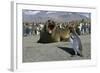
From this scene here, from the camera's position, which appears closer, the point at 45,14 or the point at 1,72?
the point at 1,72

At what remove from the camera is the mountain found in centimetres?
158

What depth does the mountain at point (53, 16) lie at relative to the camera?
5.19 feet

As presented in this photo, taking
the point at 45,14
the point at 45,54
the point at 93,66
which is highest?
the point at 45,14

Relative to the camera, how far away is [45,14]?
162 centimetres

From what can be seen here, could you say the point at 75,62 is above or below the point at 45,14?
below

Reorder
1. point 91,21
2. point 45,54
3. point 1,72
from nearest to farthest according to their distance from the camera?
point 1,72 < point 45,54 < point 91,21

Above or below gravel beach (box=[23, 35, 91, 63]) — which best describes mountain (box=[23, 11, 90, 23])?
above

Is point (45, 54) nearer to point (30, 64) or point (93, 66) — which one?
point (30, 64)

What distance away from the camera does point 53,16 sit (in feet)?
5.41

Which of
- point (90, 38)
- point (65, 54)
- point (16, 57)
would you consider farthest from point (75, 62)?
point (16, 57)

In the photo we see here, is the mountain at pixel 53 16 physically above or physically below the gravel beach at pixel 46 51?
above

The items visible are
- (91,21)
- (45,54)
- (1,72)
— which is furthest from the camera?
(91,21)

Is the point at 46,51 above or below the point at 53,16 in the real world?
below

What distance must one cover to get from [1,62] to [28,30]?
0.28 metres
